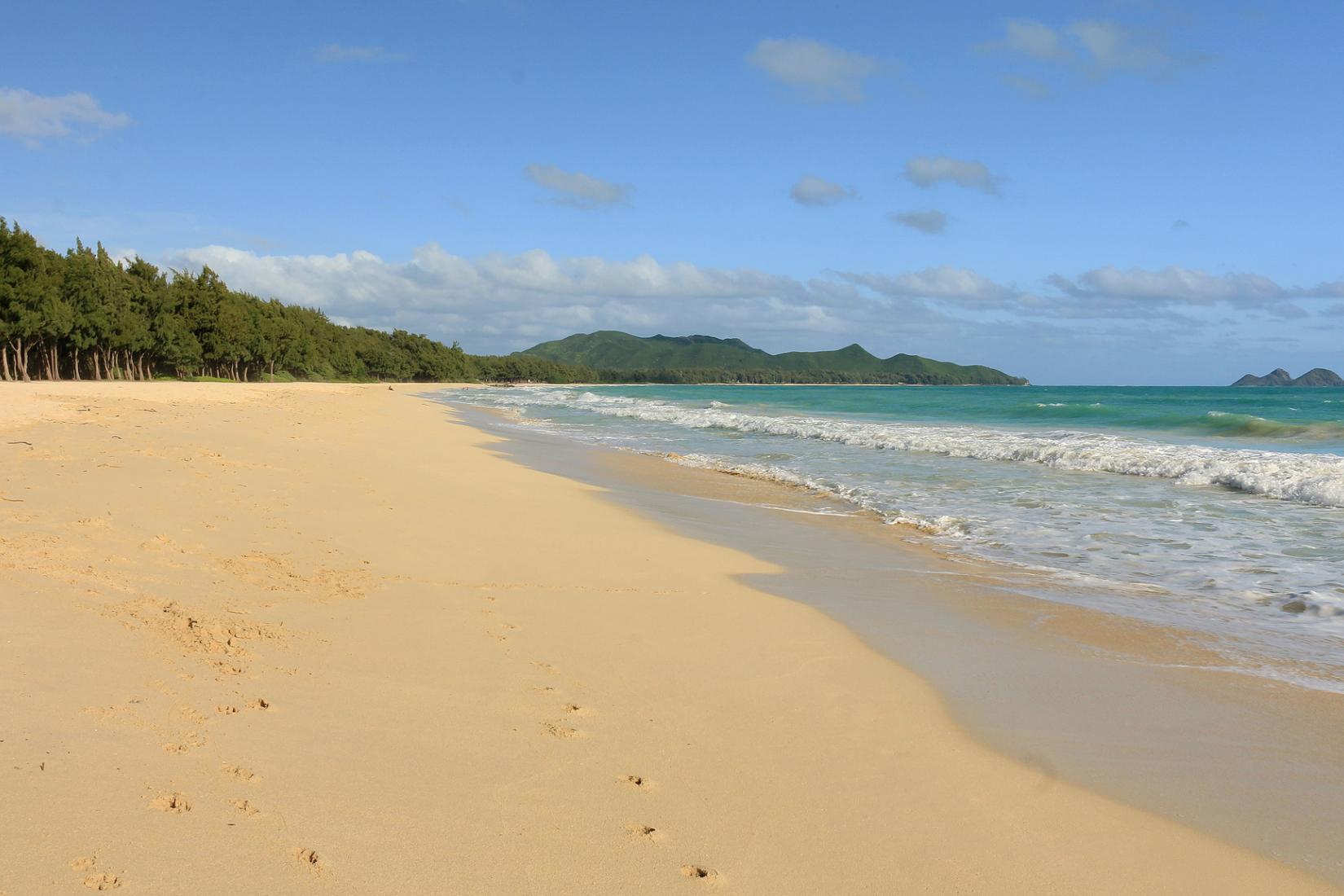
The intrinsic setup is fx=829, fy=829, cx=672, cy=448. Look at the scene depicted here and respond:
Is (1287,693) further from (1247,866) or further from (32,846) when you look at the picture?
(32,846)

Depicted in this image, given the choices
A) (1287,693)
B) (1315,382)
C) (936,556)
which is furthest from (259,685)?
(1315,382)

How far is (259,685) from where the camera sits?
366cm

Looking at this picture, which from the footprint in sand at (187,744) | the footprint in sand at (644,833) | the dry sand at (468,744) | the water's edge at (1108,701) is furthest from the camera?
the water's edge at (1108,701)

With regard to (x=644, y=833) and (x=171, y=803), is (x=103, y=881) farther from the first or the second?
(x=644, y=833)

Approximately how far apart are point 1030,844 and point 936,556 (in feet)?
17.6

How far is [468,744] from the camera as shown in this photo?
334cm

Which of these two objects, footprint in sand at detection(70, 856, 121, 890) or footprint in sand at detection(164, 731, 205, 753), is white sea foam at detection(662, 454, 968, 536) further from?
footprint in sand at detection(70, 856, 121, 890)

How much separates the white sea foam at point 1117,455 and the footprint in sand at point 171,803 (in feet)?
44.9

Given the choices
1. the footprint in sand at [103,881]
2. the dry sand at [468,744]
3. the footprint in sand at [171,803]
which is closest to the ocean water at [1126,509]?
the dry sand at [468,744]

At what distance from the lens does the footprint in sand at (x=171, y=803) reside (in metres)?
2.57

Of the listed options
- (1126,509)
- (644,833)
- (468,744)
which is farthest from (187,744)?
(1126,509)

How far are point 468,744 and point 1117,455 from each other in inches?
665

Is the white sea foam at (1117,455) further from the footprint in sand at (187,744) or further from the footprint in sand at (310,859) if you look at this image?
the footprint in sand at (187,744)

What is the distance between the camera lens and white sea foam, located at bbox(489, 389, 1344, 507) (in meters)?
12.7
